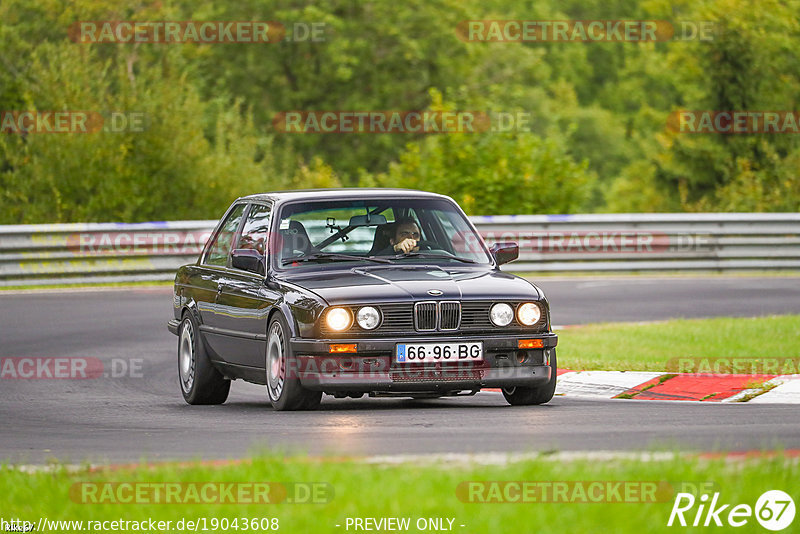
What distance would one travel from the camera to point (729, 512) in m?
6.15

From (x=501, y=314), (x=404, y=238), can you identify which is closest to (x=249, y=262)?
(x=404, y=238)

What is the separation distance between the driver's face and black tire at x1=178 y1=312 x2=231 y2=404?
1.77 metres

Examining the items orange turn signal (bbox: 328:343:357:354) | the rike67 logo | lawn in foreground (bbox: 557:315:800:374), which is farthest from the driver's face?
the rike67 logo

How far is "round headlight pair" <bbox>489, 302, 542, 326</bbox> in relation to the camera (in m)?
10.3

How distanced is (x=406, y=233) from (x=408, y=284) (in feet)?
3.86

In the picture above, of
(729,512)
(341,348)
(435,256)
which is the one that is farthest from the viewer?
(435,256)

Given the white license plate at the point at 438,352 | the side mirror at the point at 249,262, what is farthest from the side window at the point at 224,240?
the white license plate at the point at 438,352

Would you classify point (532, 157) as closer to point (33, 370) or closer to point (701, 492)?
point (33, 370)

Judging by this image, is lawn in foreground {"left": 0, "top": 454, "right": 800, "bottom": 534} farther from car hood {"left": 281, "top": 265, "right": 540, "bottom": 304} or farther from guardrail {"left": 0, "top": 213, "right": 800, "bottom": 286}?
guardrail {"left": 0, "top": 213, "right": 800, "bottom": 286}

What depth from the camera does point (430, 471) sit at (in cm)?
709

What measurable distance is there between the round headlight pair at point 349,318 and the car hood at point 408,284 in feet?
0.20

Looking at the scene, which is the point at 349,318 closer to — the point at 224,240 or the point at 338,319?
the point at 338,319

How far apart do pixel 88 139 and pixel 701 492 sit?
2482 cm

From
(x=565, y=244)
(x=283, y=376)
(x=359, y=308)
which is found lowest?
(x=565, y=244)
